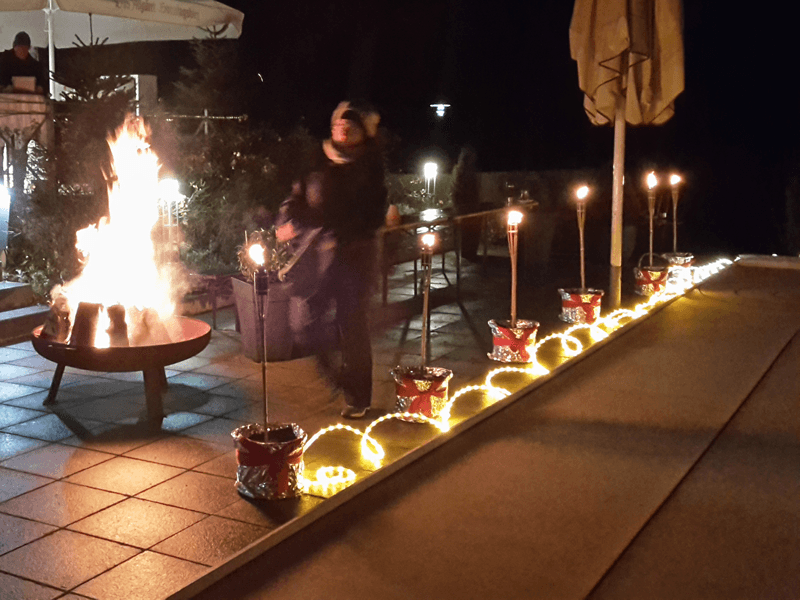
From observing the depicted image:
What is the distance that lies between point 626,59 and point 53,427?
5.50 metres

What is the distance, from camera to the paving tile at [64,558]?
3168mm

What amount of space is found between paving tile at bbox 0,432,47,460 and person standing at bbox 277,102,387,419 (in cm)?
170

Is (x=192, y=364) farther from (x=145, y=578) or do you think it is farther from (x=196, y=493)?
(x=145, y=578)

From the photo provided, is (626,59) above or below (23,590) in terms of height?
above

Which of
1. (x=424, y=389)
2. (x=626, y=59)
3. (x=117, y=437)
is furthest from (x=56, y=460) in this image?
(x=626, y=59)

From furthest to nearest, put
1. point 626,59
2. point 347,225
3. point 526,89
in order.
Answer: point 526,89
point 626,59
point 347,225

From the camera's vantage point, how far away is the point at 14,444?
4.62 m

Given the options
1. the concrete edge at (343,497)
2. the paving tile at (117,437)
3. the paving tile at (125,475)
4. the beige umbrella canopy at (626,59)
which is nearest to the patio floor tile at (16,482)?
the paving tile at (125,475)

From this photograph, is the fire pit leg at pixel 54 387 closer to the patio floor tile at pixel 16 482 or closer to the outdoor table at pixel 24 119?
the patio floor tile at pixel 16 482

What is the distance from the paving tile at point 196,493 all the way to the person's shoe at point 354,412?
1.11 m

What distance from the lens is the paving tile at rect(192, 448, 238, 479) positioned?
14.0ft

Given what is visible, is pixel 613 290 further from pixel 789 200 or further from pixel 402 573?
pixel 789 200

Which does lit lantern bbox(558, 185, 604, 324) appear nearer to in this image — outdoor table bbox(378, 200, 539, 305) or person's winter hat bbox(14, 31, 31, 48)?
outdoor table bbox(378, 200, 539, 305)

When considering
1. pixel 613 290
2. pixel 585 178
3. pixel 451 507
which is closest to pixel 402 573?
pixel 451 507
